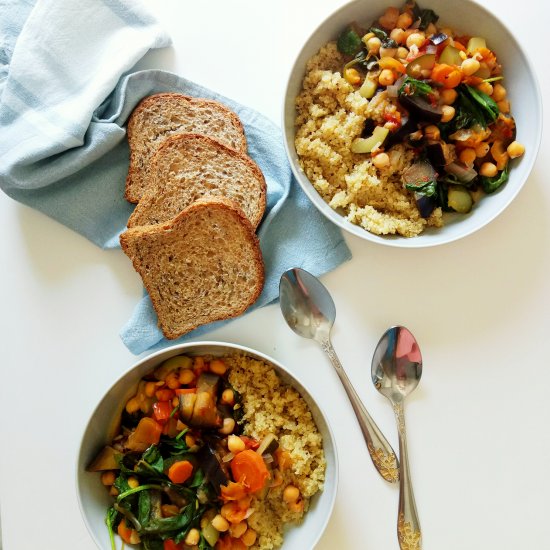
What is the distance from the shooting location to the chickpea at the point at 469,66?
1996 mm

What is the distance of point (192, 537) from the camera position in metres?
2.01

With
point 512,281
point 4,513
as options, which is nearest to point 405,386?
point 512,281

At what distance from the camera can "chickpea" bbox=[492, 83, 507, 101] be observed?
2.09 meters

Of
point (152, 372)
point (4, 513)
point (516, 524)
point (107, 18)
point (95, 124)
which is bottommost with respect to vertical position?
point (4, 513)

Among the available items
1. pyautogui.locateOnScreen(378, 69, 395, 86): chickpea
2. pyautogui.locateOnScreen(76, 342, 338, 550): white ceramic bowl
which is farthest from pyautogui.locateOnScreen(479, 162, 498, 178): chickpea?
pyautogui.locateOnScreen(76, 342, 338, 550): white ceramic bowl

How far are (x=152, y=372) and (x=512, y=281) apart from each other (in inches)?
59.7

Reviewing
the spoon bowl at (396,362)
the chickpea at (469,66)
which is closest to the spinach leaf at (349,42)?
the chickpea at (469,66)

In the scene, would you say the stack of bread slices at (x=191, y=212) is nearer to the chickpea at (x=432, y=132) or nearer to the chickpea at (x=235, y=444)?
the chickpea at (x=235, y=444)

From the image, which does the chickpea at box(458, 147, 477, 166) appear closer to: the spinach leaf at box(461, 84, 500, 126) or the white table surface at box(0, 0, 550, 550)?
the spinach leaf at box(461, 84, 500, 126)

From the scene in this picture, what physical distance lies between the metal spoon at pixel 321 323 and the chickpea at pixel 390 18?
3.26 feet

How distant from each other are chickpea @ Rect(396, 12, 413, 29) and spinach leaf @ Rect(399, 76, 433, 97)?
232mm

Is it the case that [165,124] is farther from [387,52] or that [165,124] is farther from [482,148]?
[482,148]

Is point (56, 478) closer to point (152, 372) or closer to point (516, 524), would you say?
point (152, 372)

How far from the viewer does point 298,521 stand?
6.89 feet
